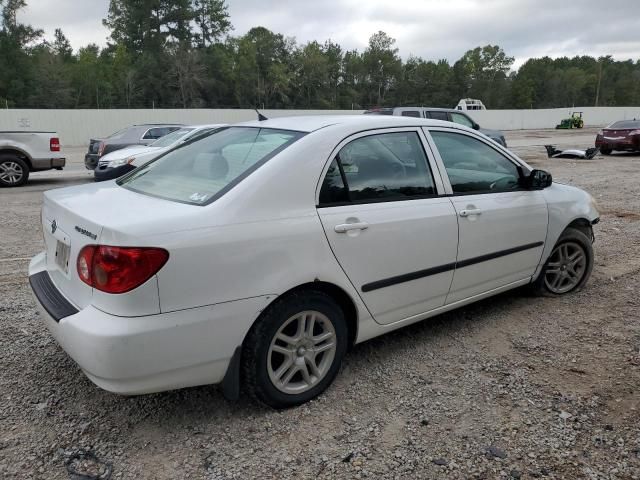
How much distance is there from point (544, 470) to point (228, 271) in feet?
5.70

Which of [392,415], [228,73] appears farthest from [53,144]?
[228,73]

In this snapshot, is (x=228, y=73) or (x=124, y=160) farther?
(x=228, y=73)

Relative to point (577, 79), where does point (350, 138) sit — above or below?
below

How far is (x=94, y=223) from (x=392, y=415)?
6.00 ft

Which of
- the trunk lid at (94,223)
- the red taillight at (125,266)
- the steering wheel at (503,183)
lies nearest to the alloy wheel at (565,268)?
the steering wheel at (503,183)

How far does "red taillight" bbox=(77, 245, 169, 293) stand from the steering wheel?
8.31ft

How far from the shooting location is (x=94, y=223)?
2.46 metres

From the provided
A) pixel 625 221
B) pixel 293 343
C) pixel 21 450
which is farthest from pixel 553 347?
pixel 625 221

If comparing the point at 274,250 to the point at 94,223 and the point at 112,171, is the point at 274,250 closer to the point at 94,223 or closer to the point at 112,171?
the point at 94,223

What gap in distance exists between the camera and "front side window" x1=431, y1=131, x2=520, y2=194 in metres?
3.62

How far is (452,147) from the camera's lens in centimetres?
370

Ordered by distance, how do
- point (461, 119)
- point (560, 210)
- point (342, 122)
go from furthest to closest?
point (461, 119) < point (560, 210) < point (342, 122)

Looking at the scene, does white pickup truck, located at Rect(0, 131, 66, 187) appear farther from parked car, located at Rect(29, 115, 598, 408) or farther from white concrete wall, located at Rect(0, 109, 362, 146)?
white concrete wall, located at Rect(0, 109, 362, 146)

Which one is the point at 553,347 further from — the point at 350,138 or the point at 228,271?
the point at 228,271
